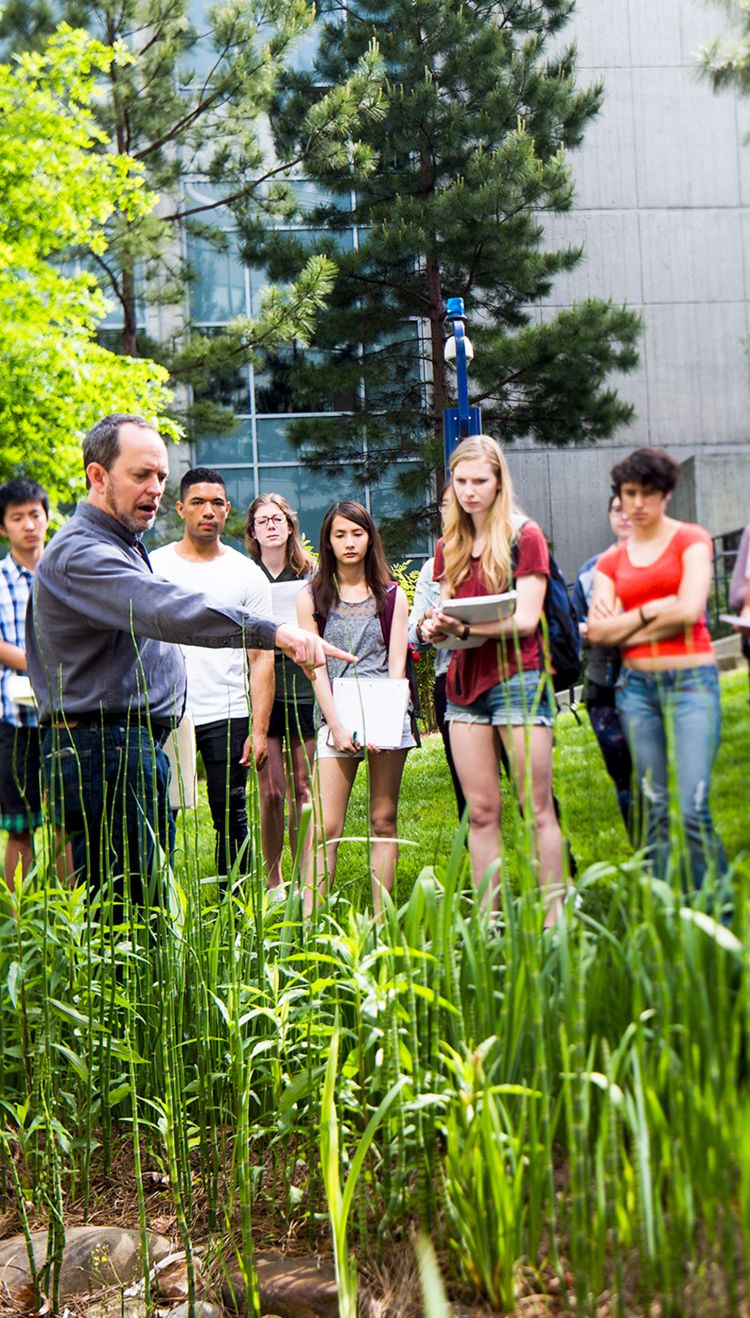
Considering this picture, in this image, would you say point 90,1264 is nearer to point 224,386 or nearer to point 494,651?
point 494,651

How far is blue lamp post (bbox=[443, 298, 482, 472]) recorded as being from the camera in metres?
3.14

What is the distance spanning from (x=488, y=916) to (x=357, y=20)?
2.47 metres

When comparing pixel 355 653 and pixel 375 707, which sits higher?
pixel 355 653

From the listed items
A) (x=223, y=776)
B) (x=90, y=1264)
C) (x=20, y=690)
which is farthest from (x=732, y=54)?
(x=20, y=690)

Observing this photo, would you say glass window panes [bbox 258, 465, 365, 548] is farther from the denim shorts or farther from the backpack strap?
the denim shorts

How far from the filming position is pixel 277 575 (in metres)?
4.27

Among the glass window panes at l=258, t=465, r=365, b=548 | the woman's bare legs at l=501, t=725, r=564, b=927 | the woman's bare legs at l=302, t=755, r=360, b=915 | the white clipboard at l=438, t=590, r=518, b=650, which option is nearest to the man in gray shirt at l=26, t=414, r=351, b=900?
the woman's bare legs at l=302, t=755, r=360, b=915

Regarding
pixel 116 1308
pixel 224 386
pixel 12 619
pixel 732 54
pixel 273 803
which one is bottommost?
pixel 116 1308

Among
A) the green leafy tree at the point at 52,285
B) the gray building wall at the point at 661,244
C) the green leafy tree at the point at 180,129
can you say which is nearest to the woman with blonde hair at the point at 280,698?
the gray building wall at the point at 661,244

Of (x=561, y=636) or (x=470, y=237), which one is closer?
(x=561, y=636)

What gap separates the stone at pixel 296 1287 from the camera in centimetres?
269

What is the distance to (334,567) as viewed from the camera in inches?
134

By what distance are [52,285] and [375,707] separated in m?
9.29

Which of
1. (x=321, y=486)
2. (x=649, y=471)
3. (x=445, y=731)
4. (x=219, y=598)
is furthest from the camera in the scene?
(x=321, y=486)
